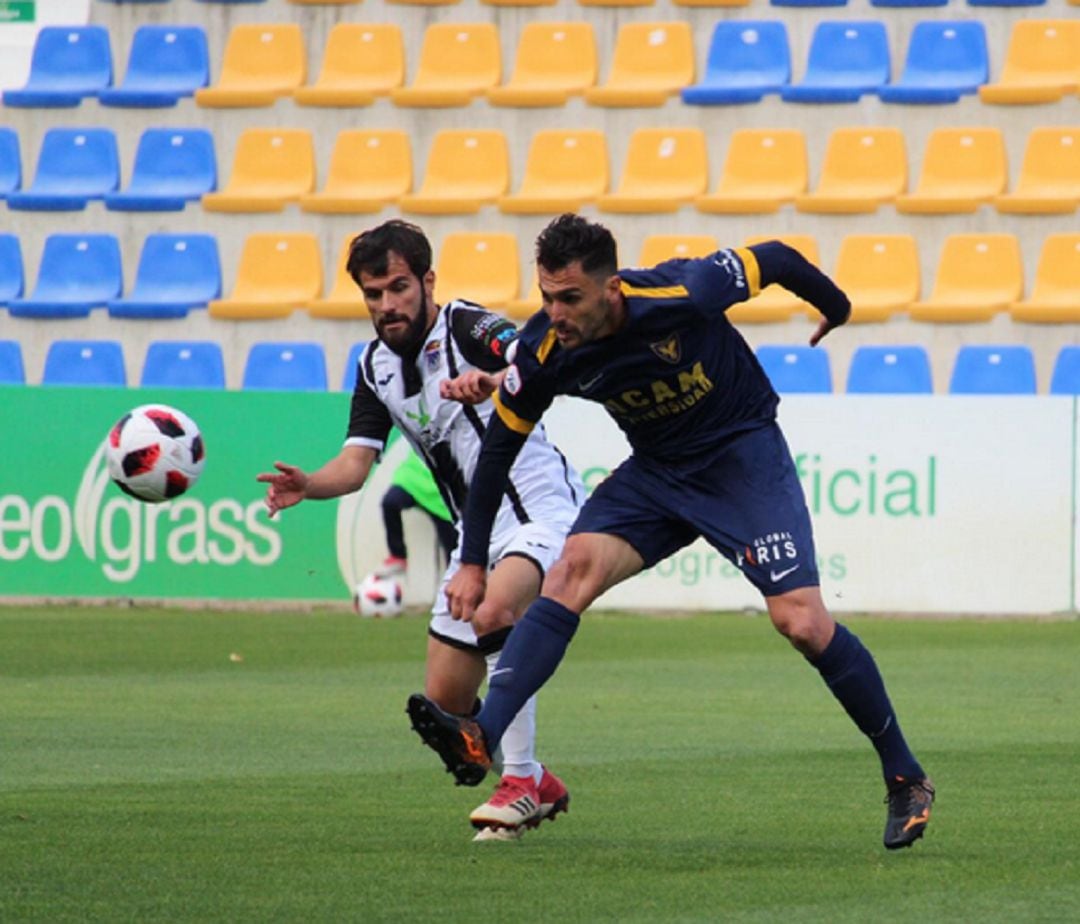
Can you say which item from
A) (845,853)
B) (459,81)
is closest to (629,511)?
(845,853)

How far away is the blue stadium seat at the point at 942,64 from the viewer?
1955 centimetres

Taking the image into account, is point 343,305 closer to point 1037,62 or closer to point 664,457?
point 1037,62

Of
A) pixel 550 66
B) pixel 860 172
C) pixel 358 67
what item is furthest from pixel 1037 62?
pixel 358 67

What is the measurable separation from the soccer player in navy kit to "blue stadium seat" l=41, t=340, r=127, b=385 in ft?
43.3

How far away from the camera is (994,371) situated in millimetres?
17828

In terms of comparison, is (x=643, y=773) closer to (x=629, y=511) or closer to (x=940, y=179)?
(x=629, y=511)

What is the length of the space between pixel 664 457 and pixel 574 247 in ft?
2.69

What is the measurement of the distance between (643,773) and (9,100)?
14.8 metres

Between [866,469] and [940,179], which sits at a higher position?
[940,179]

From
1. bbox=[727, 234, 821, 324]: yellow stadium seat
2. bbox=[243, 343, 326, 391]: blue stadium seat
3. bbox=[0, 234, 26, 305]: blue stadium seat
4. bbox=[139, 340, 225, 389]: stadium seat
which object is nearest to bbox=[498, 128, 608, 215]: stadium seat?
bbox=[727, 234, 821, 324]: yellow stadium seat

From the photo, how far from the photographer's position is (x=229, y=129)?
70.0 feet

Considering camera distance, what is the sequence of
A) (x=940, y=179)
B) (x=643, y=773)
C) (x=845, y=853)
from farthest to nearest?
(x=940, y=179) < (x=643, y=773) < (x=845, y=853)

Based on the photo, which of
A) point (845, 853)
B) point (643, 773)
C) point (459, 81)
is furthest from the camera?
point (459, 81)

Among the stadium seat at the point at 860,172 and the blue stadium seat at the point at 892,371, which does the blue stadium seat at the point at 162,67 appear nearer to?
the stadium seat at the point at 860,172
